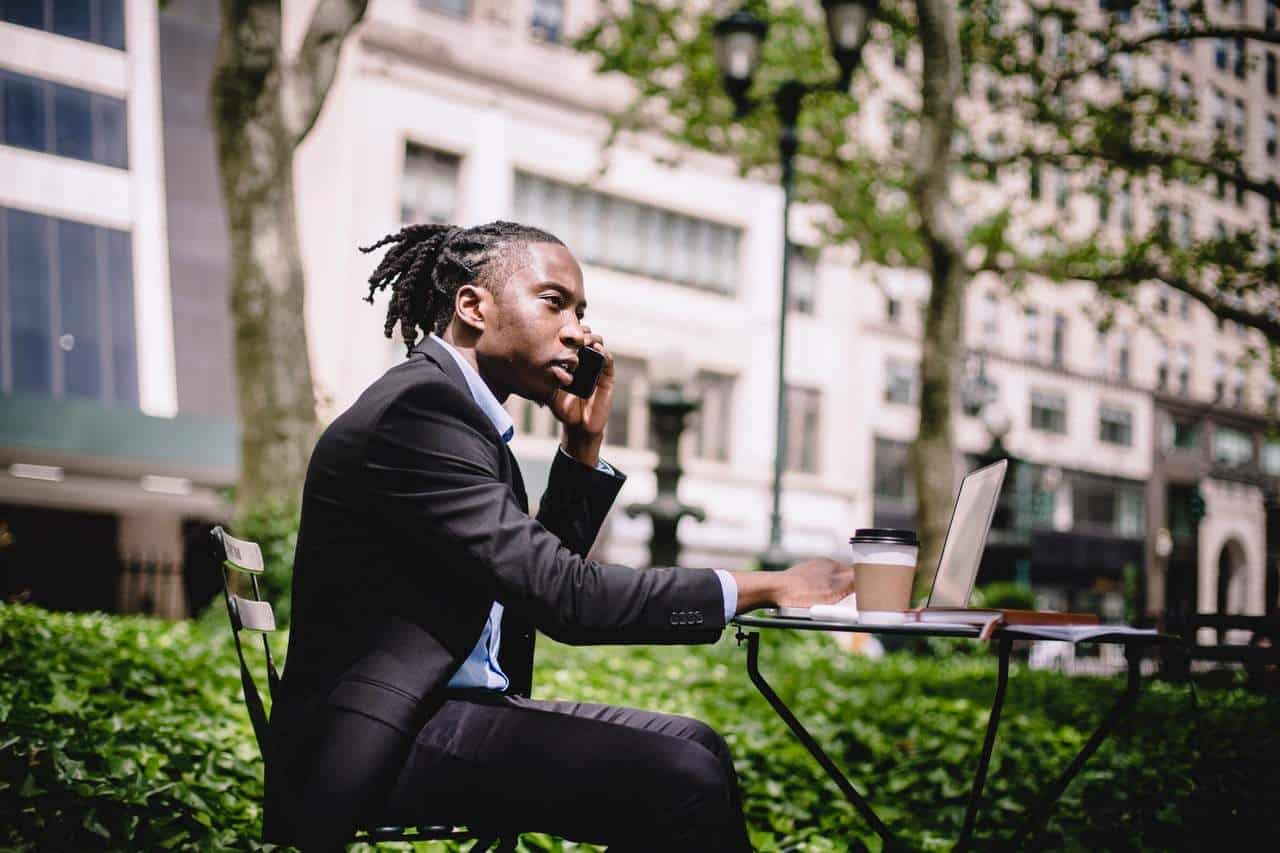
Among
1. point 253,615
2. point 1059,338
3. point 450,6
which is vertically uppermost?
point 450,6

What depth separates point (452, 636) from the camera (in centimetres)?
234

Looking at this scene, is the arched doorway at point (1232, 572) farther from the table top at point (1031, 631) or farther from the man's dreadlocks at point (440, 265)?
the man's dreadlocks at point (440, 265)

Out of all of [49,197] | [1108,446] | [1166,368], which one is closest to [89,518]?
[49,197]

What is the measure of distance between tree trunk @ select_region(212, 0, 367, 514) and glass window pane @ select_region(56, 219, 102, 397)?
9660mm

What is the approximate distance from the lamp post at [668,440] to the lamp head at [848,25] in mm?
3520

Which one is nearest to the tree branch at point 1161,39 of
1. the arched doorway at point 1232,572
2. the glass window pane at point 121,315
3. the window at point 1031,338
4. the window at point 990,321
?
the glass window pane at point 121,315

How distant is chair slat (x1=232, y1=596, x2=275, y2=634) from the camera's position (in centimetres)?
273

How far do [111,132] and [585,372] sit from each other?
17711mm

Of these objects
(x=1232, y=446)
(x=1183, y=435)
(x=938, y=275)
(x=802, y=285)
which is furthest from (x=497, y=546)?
(x=1232, y=446)

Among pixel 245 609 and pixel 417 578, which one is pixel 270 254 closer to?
pixel 245 609

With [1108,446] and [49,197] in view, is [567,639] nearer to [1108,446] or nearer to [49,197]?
[49,197]

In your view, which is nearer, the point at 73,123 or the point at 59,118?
the point at 59,118

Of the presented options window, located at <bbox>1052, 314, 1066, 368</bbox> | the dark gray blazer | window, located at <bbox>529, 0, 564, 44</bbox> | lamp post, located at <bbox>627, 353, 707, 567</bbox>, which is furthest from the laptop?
window, located at <bbox>1052, 314, 1066, 368</bbox>

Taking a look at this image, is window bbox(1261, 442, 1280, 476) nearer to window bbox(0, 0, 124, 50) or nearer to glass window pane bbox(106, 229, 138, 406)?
glass window pane bbox(106, 229, 138, 406)
